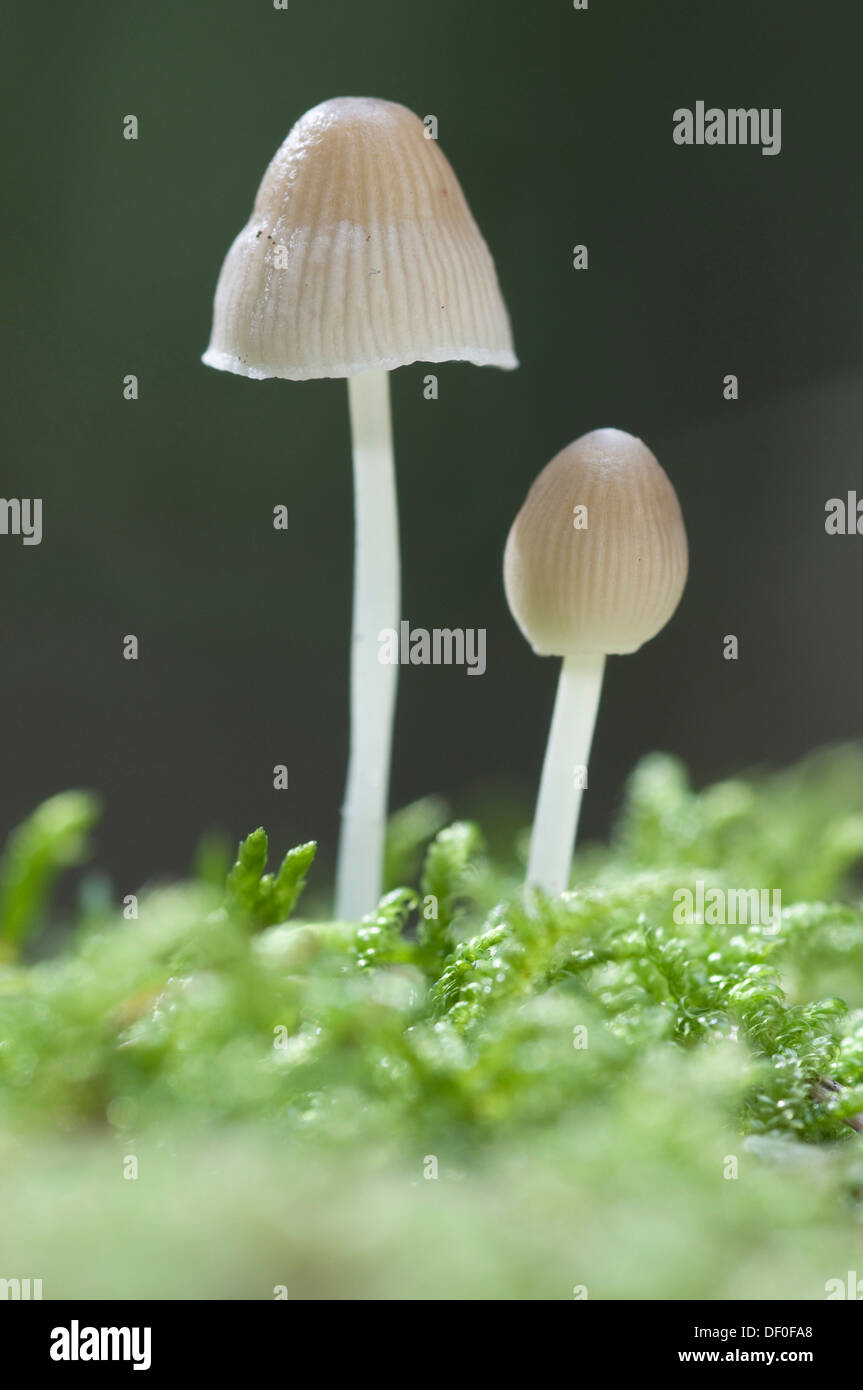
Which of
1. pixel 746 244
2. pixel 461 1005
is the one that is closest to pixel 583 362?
pixel 746 244

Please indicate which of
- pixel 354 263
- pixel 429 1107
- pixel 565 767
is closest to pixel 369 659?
pixel 565 767

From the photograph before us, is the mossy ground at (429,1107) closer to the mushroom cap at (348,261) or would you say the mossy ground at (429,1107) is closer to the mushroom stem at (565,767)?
the mushroom stem at (565,767)

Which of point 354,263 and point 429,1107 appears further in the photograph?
point 354,263

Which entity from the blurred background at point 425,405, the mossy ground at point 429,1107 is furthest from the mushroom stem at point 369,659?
the blurred background at point 425,405

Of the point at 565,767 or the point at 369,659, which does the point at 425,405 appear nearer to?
the point at 369,659

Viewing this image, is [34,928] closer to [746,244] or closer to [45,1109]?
[45,1109]

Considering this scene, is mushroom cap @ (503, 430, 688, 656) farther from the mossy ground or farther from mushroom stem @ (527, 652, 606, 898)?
the mossy ground
